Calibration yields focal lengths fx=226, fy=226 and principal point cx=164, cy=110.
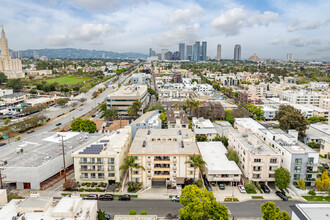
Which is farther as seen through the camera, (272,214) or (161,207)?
(161,207)

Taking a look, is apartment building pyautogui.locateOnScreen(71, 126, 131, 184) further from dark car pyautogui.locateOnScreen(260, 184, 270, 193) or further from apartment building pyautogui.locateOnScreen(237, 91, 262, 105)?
apartment building pyautogui.locateOnScreen(237, 91, 262, 105)

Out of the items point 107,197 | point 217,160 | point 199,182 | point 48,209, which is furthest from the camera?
point 217,160

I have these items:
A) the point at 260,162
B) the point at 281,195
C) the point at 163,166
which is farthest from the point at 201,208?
the point at 260,162

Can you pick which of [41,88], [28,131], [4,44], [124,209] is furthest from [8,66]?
[124,209]

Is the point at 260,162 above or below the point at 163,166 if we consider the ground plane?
above

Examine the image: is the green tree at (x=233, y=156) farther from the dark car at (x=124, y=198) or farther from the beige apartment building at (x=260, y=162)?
the dark car at (x=124, y=198)

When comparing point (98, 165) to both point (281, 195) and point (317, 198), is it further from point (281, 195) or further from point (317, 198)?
point (317, 198)

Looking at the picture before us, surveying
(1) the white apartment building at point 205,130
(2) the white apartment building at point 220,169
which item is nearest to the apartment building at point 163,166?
(2) the white apartment building at point 220,169
